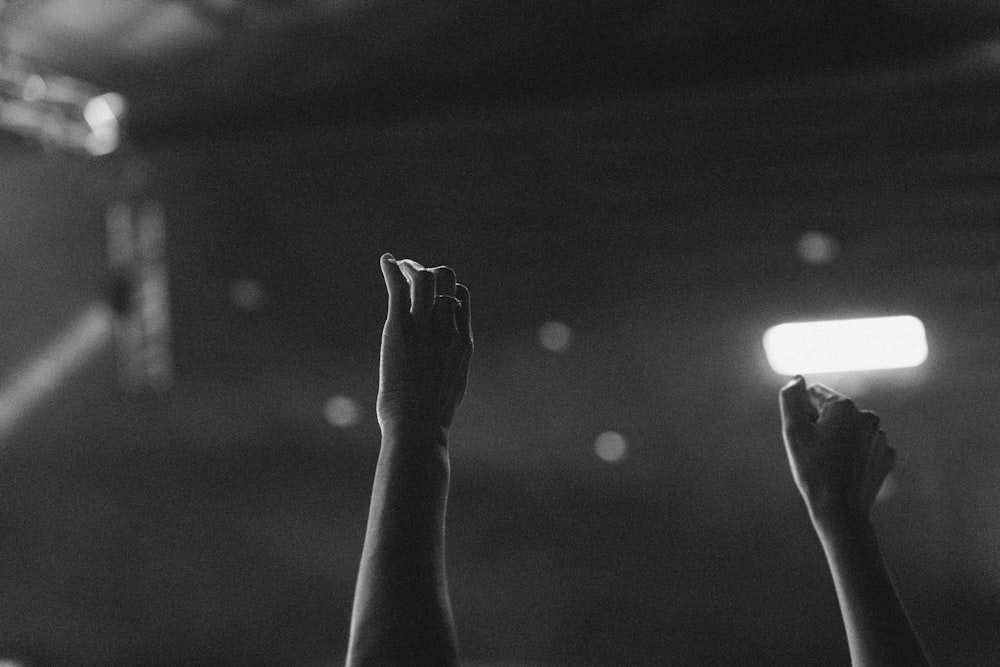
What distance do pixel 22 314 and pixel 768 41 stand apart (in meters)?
4.36

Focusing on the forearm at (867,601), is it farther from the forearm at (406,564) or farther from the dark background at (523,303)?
the dark background at (523,303)

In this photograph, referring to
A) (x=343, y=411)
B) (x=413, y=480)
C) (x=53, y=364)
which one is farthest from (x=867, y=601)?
(x=53, y=364)

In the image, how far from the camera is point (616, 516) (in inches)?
164

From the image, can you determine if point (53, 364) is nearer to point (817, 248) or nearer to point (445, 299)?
point (817, 248)

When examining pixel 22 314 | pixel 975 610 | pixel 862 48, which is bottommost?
pixel 975 610

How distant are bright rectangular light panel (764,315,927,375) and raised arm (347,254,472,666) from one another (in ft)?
11.7

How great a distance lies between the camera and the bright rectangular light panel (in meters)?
3.79

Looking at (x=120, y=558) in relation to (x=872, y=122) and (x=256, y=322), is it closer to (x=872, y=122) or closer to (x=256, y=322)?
(x=256, y=322)

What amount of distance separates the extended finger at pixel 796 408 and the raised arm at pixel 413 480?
0.32 meters

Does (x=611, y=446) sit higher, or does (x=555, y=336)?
(x=555, y=336)

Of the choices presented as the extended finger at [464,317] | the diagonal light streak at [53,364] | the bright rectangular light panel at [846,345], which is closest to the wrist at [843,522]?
the extended finger at [464,317]

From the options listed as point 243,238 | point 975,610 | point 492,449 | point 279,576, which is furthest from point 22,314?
point 975,610

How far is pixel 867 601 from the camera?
0.64m

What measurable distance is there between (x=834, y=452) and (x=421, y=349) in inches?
15.3
